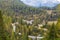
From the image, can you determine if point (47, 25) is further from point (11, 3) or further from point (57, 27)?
point (11, 3)

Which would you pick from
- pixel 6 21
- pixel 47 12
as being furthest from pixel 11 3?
pixel 47 12

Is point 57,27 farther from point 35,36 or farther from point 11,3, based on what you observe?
point 11,3

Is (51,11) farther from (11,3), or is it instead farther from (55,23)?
(11,3)

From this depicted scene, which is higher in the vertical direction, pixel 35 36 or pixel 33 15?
pixel 33 15

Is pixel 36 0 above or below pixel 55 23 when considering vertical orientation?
above

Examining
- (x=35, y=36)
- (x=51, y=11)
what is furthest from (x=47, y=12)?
(x=35, y=36)

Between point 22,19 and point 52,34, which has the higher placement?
point 22,19

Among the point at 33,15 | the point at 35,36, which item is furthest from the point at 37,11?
the point at 35,36
